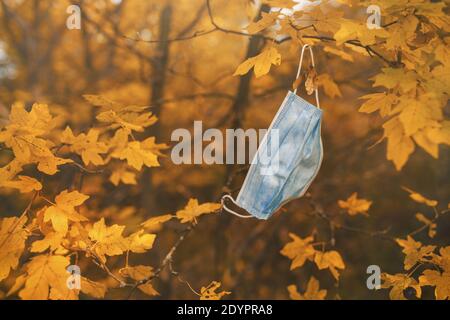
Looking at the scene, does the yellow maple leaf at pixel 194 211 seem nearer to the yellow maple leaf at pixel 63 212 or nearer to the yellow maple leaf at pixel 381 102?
the yellow maple leaf at pixel 63 212

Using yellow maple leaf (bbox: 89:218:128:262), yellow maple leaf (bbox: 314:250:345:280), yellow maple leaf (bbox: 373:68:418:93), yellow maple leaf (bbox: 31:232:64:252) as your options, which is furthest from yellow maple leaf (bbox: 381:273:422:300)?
yellow maple leaf (bbox: 31:232:64:252)

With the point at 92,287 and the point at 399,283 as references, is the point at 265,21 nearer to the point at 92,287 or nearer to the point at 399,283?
the point at 399,283

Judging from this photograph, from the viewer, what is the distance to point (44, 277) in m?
1.63

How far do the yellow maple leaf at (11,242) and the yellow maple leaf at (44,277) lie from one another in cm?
7

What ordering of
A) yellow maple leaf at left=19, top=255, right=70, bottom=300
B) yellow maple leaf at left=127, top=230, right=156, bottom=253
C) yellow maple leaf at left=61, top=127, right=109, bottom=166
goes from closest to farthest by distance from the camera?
yellow maple leaf at left=19, top=255, right=70, bottom=300 → yellow maple leaf at left=127, top=230, right=156, bottom=253 → yellow maple leaf at left=61, top=127, right=109, bottom=166

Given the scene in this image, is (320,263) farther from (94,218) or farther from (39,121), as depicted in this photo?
(94,218)

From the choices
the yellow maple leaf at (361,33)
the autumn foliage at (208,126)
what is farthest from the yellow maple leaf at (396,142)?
the yellow maple leaf at (361,33)

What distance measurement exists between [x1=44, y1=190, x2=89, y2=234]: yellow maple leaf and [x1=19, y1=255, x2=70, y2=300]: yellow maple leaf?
0.12 metres

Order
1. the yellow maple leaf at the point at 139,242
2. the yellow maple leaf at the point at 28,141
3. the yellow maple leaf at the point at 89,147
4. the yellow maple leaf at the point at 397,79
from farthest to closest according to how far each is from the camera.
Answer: the yellow maple leaf at the point at 89,147, the yellow maple leaf at the point at 139,242, the yellow maple leaf at the point at 28,141, the yellow maple leaf at the point at 397,79

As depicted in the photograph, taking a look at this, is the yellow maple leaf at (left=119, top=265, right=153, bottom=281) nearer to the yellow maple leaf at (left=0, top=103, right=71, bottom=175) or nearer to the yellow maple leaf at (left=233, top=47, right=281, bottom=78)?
the yellow maple leaf at (left=0, top=103, right=71, bottom=175)

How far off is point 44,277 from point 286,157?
1070 millimetres

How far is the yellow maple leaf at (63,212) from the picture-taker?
5.63 feet

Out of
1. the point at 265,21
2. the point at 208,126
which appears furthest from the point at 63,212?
the point at 208,126

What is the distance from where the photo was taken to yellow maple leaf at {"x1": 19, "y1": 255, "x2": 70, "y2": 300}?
1.60 metres
